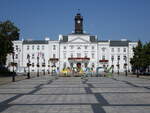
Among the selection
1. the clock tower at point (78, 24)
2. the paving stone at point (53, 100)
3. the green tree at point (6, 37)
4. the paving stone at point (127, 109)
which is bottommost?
the paving stone at point (127, 109)

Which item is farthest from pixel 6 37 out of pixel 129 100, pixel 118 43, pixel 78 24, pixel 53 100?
pixel 118 43

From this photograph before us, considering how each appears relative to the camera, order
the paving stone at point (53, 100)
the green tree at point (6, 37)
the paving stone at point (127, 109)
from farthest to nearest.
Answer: the green tree at point (6, 37), the paving stone at point (53, 100), the paving stone at point (127, 109)

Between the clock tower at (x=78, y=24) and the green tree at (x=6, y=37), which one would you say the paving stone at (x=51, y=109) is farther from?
the clock tower at (x=78, y=24)

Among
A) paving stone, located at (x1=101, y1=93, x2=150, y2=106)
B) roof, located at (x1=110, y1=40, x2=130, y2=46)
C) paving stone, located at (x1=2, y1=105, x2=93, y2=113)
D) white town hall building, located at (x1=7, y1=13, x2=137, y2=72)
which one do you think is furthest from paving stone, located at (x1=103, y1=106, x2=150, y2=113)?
roof, located at (x1=110, y1=40, x2=130, y2=46)

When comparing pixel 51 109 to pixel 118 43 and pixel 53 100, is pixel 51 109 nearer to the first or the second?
pixel 53 100

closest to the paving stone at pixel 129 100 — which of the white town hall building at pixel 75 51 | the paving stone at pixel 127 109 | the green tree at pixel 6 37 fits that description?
the paving stone at pixel 127 109

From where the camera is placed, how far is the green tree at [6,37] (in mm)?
60334

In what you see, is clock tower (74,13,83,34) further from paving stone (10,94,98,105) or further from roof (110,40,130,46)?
paving stone (10,94,98,105)

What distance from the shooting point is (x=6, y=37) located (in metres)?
64.6

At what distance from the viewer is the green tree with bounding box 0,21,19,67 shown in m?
60.3

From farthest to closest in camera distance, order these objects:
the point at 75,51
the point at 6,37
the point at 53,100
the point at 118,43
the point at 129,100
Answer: the point at 118,43
the point at 75,51
the point at 6,37
the point at 53,100
the point at 129,100

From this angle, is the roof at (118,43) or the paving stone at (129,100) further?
the roof at (118,43)

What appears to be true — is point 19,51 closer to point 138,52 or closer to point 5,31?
point 5,31

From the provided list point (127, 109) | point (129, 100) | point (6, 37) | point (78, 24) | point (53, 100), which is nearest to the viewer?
point (127, 109)
